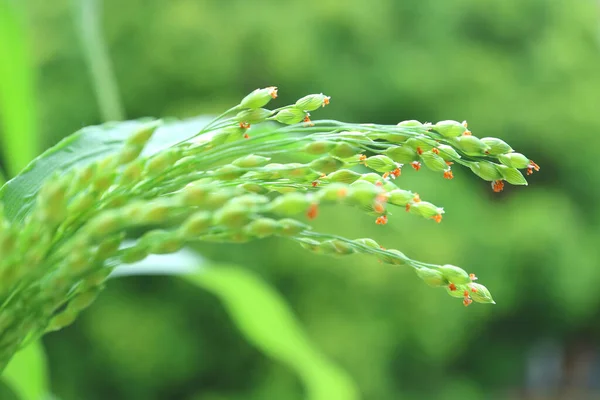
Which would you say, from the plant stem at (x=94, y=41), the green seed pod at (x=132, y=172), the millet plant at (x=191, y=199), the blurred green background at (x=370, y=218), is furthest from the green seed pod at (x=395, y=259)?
the blurred green background at (x=370, y=218)

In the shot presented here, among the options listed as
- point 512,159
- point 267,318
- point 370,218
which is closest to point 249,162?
point 512,159

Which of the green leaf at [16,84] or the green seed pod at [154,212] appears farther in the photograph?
the green leaf at [16,84]

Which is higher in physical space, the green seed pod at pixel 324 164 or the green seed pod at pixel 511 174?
the green seed pod at pixel 324 164

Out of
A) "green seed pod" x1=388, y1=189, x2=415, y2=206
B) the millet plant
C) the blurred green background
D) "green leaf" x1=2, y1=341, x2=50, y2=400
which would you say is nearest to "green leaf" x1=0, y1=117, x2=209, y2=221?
the millet plant

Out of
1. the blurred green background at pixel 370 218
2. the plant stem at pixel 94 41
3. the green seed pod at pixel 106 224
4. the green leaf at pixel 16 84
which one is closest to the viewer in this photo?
the green seed pod at pixel 106 224

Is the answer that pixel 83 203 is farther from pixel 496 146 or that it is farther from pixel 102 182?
pixel 496 146

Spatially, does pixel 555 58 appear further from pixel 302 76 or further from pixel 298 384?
pixel 298 384

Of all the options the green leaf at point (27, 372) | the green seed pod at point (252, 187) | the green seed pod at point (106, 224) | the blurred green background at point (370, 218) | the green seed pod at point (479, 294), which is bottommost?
the blurred green background at point (370, 218)

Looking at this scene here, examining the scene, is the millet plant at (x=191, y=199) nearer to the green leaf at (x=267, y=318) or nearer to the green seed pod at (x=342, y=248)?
the green seed pod at (x=342, y=248)
